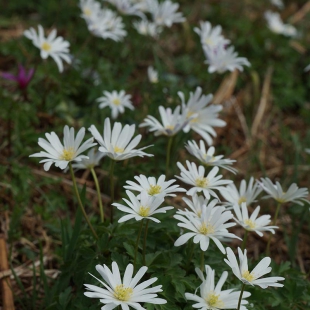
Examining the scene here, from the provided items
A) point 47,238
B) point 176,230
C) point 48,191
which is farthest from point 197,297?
point 48,191

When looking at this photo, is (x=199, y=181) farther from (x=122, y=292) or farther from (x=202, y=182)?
(x=122, y=292)

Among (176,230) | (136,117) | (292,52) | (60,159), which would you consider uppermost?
(292,52)

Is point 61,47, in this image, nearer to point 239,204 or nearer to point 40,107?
point 40,107

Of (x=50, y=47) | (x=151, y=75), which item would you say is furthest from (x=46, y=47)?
(x=151, y=75)

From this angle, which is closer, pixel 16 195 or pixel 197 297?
pixel 197 297

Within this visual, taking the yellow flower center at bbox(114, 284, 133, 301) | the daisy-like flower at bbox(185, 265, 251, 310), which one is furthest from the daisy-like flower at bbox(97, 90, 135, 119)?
the yellow flower center at bbox(114, 284, 133, 301)

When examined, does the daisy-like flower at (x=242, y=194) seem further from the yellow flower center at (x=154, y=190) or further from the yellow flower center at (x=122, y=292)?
the yellow flower center at (x=122, y=292)
